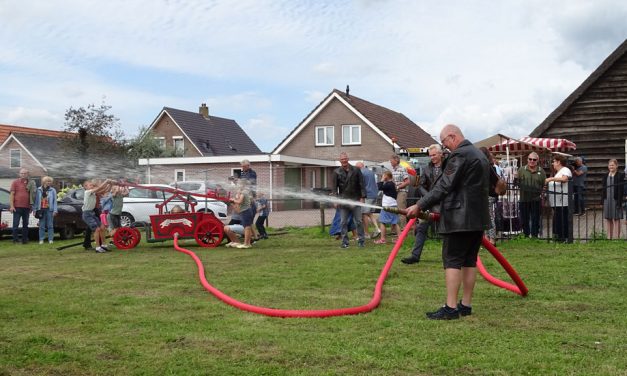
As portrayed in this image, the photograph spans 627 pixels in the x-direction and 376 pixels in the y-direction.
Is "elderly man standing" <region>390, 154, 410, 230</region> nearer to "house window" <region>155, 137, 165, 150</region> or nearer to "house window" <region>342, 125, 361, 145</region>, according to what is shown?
"house window" <region>342, 125, 361, 145</region>

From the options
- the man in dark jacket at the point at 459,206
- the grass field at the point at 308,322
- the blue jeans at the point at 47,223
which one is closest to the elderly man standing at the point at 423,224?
the grass field at the point at 308,322

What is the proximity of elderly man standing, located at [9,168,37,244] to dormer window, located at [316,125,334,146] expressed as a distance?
30037 mm

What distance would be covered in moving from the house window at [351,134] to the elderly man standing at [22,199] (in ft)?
98.3

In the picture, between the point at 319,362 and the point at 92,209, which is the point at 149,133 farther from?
the point at 319,362

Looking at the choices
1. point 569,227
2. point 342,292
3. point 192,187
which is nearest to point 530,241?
point 569,227

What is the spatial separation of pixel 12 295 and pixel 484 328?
5916 millimetres

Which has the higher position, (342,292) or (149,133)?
(149,133)

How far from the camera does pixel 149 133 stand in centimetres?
5316

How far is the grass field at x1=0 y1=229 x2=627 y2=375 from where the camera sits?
5.29 meters

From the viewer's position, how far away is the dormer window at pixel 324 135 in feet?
155

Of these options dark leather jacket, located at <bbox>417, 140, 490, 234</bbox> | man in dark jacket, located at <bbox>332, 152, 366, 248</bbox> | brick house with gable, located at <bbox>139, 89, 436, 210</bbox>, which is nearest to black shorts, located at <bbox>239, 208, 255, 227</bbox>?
man in dark jacket, located at <bbox>332, 152, 366, 248</bbox>

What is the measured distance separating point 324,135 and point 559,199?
33.8 metres

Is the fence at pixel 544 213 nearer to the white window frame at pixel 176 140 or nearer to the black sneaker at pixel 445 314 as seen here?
the black sneaker at pixel 445 314

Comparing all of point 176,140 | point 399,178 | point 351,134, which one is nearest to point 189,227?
point 399,178
